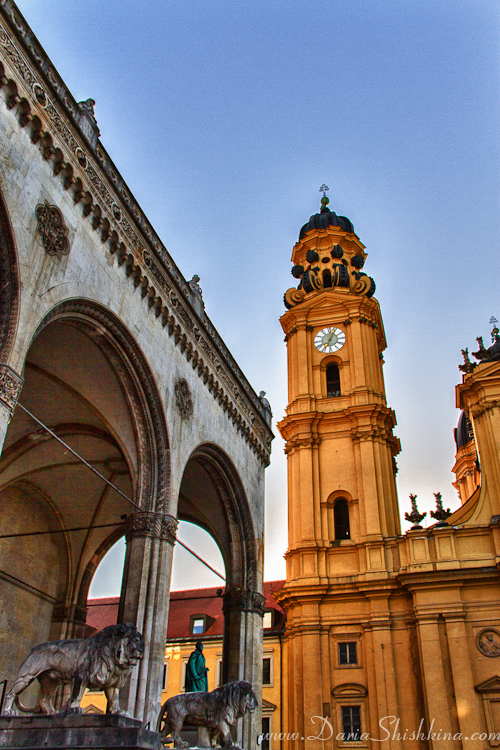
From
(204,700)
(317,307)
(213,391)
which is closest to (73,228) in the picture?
(213,391)

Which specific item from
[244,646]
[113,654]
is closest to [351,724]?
[244,646]

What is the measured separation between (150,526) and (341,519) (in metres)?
21.4

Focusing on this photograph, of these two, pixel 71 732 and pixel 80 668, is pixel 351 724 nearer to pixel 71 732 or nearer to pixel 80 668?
pixel 80 668

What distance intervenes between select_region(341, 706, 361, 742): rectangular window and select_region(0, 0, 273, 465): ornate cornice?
16.0 m

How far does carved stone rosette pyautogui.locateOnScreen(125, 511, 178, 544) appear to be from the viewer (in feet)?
43.0

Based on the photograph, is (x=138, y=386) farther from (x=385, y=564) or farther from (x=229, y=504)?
(x=385, y=564)

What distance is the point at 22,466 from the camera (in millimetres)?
18047

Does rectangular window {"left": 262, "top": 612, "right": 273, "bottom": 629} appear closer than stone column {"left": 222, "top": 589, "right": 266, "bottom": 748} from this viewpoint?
No

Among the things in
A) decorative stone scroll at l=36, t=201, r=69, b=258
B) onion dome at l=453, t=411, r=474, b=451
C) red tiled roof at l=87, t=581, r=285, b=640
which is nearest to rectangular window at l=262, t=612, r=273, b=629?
red tiled roof at l=87, t=581, r=285, b=640

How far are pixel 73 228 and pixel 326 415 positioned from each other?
24.8 meters

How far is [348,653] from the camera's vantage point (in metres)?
29.0

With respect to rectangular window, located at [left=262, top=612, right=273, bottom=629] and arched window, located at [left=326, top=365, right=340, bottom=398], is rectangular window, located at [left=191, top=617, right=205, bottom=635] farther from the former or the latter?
arched window, located at [left=326, top=365, right=340, bottom=398]

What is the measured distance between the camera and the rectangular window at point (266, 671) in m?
31.8

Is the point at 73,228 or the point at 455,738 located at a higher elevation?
the point at 73,228
